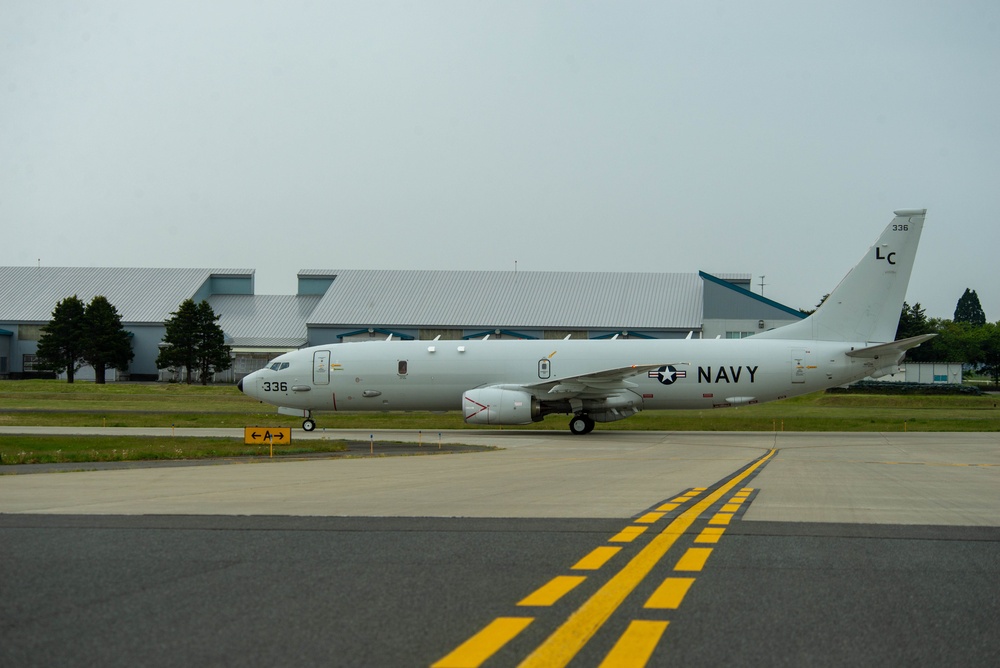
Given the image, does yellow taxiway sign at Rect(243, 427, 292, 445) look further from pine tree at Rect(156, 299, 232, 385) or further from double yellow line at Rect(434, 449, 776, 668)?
pine tree at Rect(156, 299, 232, 385)

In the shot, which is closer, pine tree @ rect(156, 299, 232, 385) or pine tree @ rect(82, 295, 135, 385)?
pine tree @ rect(156, 299, 232, 385)

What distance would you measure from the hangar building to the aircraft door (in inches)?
1502

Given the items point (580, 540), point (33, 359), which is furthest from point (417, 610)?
point (33, 359)

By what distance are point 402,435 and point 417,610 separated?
97.9 feet

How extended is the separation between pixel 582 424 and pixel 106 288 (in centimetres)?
6762

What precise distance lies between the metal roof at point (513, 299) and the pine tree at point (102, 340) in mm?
15753

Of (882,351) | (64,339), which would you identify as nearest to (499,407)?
(882,351)

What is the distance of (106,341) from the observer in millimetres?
78125

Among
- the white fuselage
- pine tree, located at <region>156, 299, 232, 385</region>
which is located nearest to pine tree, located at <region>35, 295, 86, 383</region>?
pine tree, located at <region>156, 299, 232, 385</region>

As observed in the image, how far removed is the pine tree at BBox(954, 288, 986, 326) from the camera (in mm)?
172625

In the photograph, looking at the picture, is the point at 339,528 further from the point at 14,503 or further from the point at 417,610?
the point at 14,503

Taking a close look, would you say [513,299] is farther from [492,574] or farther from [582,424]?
[492,574]

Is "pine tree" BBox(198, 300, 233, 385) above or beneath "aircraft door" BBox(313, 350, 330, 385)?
above

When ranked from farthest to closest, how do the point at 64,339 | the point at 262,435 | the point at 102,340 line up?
the point at 102,340 → the point at 64,339 → the point at 262,435
